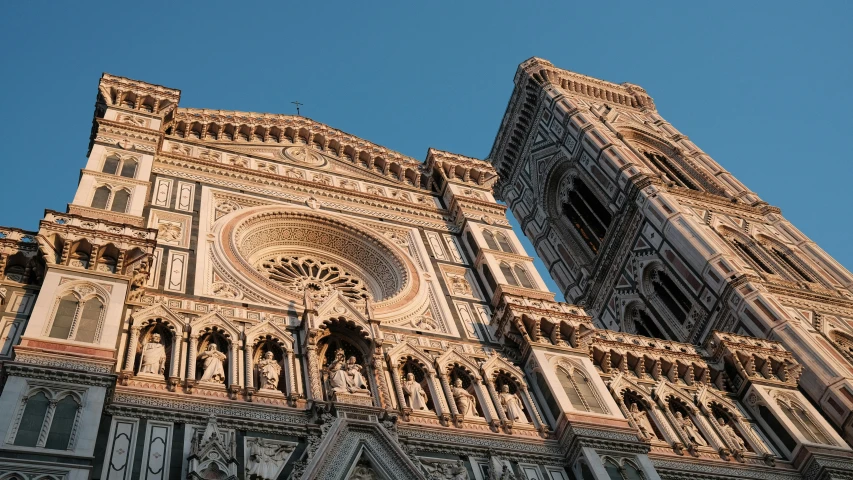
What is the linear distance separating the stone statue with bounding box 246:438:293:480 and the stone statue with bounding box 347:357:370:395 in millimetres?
1429

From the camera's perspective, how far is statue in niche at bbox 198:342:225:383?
1132 centimetres

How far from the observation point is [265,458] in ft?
33.6

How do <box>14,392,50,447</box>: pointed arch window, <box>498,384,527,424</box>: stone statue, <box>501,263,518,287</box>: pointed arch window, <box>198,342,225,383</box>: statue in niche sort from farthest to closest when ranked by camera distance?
<box>501,263,518,287</box>: pointed arch window < <box>498,384,527,424</box>: stone statue < <box>198,342,225,383</box>: statue in niche < <box>14,392,50,447</box>: pointed arch window

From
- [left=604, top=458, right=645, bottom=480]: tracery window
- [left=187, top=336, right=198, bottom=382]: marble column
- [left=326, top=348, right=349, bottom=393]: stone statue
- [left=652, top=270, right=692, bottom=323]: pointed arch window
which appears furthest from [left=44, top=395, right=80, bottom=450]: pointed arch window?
[left=652, top=270, right=692, bottom=323]: pointed arch window

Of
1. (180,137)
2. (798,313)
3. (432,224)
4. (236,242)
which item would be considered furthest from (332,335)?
(798,313)

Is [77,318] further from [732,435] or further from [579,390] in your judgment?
[732,435]

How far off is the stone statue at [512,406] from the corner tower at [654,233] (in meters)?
6.71

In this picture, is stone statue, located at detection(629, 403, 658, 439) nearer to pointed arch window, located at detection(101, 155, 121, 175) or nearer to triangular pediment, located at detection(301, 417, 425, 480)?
triangular pediment, located at detection(301, 417, 425, 480)

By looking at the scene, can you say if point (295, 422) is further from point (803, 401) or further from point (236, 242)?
point (803, 401)

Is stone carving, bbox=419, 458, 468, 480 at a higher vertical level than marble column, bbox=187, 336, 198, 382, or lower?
lower

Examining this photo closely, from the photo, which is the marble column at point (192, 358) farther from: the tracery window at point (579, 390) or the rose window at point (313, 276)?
the tracery window at point (579, 390)

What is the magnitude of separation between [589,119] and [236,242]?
1670 cm

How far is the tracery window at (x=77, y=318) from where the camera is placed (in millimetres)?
10586

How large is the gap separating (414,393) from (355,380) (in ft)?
3.02
